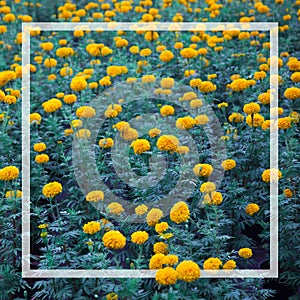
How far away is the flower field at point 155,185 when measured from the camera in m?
3.25

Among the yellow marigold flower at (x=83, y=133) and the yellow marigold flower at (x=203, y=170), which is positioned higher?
the yellow marigold flower at (x=83, y=133)

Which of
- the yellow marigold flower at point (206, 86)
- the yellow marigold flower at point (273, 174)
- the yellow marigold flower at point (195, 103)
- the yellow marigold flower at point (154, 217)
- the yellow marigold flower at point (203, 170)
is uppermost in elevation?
the yellow marigold flower at point (206, 86)

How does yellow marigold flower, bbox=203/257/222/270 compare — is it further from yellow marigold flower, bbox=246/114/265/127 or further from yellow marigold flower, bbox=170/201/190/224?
yellow marigold flower, bbox=246/114/265/127

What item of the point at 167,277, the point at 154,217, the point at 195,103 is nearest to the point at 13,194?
the point at 154,217

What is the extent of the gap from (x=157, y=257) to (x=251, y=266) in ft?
3.52

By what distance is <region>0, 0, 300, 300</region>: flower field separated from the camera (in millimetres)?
3248

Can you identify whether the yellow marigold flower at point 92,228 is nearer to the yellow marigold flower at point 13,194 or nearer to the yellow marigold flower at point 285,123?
the yellow marigold flower at point 13,194

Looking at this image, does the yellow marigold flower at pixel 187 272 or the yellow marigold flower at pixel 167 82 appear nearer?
the yellow marigold flower at pixel 187 272

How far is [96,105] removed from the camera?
5.07 meters

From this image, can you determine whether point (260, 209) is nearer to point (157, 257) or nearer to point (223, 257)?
point (223, 257)

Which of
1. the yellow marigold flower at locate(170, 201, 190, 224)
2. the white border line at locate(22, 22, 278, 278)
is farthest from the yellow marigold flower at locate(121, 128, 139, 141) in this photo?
the yellow marigold flower at locate(170, 201, 190, 224)

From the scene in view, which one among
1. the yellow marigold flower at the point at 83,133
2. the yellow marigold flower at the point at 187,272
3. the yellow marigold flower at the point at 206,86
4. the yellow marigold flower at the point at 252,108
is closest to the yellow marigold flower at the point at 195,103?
the yellow marigold flower at the point at 206,86

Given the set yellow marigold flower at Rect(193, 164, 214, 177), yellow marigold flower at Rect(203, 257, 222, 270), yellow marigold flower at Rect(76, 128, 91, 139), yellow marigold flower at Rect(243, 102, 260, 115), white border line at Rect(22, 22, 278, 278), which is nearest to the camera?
yellow marigold flower at Rect(203, 257, 222, 270)

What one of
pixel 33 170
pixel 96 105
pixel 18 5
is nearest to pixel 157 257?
pixel 33 170
